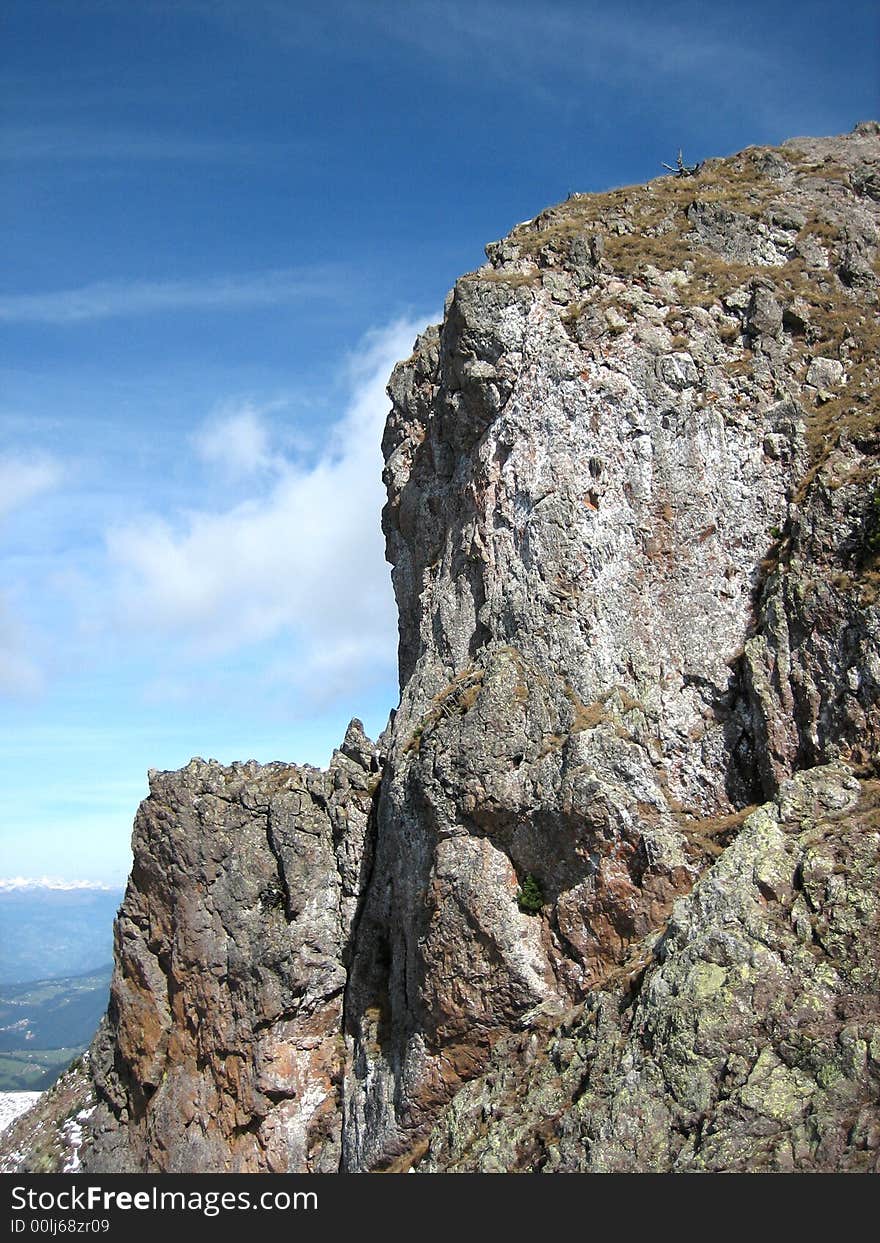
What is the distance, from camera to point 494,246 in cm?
3709

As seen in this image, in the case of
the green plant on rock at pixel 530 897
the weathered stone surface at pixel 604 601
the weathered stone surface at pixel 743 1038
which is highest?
the weathered stone surface at pixel 604 601

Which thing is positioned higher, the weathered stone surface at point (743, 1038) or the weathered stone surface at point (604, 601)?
the weathered stone surface at point (604, 601)

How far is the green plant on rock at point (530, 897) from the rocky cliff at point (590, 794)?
0.26 ft

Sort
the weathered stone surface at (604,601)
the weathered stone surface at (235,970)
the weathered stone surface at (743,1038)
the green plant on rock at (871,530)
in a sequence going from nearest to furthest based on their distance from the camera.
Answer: the weathered stone surface at (743,1038), the green plant on rock at (871,530), the weathered stone surface at (604,601), the weathered stone surface at (235,970)

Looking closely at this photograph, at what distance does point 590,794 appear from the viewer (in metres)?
26.1

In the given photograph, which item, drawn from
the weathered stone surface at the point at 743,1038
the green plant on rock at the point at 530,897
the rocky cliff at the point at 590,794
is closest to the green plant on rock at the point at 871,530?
the rocky cliff at the point at 590,794

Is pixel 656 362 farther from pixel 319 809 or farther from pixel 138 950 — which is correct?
pixel 138 950

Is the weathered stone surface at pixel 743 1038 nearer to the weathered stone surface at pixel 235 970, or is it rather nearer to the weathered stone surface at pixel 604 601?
the weathered stone surface at pixel 604 601

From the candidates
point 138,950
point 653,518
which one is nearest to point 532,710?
point 653,518

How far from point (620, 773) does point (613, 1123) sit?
963 cm

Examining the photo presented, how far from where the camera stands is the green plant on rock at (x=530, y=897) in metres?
26.6

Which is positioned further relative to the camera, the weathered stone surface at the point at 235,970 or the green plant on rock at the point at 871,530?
the weathered stone surface at the point at 235,970

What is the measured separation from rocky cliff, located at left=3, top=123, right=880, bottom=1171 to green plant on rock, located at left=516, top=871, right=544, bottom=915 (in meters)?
0.08

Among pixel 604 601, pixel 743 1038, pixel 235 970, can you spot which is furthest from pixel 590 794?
pixel 235 970
